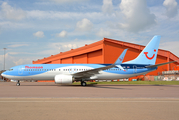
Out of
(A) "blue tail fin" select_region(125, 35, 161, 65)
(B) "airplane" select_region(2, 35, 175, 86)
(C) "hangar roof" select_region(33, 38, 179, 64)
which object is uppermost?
(C) "hangar roof" select_region(33, 38, 179, 64)

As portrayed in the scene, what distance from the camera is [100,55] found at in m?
39.6

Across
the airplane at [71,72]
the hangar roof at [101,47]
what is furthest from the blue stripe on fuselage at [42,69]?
the hangar roof at [101,47]

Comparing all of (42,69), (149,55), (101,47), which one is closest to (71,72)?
(42,69)

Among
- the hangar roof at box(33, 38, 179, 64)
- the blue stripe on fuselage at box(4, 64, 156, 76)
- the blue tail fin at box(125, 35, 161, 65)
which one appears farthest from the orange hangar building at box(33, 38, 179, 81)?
the blue stripe on fuselage at box(4, 64, 156, 76)

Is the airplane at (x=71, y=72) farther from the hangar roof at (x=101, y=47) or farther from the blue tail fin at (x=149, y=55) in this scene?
the hangar roof at (x=101, y=47)

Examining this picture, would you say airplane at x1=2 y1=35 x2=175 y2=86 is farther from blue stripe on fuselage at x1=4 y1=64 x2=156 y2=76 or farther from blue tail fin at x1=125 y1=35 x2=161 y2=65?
blue tail fin at x1=125 y1=35 x2=161 y2=65

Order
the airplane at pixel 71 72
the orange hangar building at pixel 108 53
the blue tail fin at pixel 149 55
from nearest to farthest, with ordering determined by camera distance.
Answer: the airplane at pixel 71 72, the blue tail fin at pixel 149 55, the orange hangar building at pixel 108 53

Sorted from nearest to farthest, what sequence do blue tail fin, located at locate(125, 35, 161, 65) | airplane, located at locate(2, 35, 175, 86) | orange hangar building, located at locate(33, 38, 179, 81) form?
1. airplane, located at locate(2, 35, 175, 86)
2. blue tail fin, located at locate(125, 35, 161, 65)
3. orange hangar building, located at locate(33, 38, 179, 81)

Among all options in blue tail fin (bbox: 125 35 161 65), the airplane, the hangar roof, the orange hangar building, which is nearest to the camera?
the airplane

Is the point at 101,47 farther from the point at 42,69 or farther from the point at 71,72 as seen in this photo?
the point at 42,69

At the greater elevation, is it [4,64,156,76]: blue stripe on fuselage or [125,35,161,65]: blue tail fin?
[125,35,161,65]: blue tail fin

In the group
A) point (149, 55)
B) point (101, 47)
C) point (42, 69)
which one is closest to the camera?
point (42, 69)

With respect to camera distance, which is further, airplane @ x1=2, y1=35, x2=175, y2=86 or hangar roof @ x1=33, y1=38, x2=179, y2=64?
hangar roof @ x1=33, y1=38, x2=179, y2=64

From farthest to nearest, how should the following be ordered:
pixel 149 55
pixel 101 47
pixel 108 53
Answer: pixel 101 47
pixel 108 53
pixel 149 55
